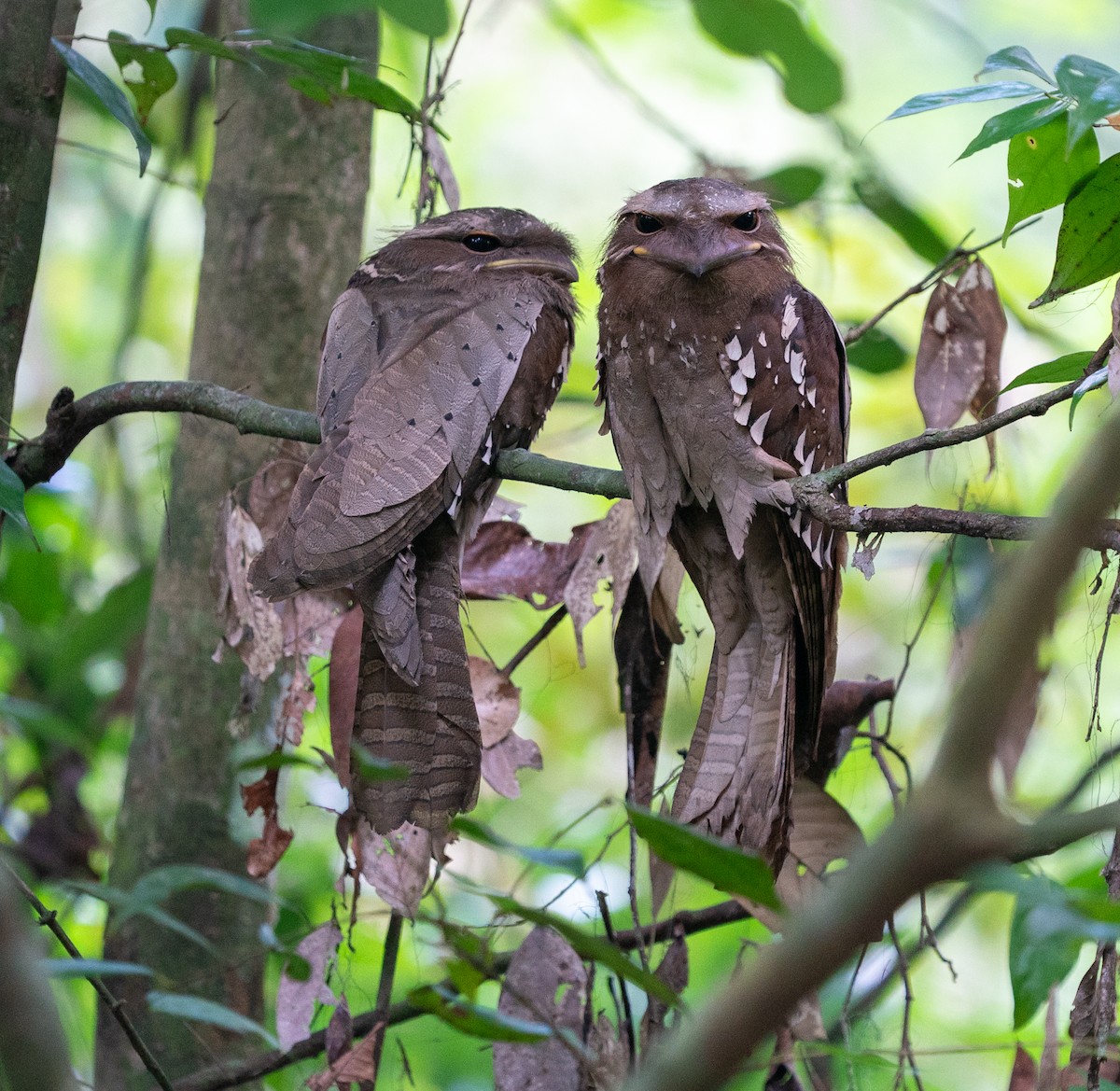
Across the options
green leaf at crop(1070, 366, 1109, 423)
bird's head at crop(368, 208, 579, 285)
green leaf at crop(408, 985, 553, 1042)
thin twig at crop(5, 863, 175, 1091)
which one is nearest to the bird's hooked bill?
bird's head at crop(368, 208, 579, 285)

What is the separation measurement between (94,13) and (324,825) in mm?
2911

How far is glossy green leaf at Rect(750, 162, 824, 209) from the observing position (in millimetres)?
2617

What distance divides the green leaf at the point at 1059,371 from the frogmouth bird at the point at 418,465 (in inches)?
35.4

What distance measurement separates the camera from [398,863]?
1.82 m

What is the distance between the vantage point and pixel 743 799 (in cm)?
179

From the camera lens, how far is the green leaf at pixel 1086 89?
1.22 metres

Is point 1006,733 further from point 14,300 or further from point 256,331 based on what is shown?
point 14,300

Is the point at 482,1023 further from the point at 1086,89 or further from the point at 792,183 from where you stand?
the point at 792,183

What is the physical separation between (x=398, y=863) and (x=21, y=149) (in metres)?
1.22

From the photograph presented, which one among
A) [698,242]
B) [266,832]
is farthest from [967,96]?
[266,832]

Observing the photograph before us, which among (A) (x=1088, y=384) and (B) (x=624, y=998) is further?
(B) (x=624, y=998)

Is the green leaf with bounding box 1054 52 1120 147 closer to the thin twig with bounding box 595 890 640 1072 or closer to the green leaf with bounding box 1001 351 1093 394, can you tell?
the green leaf with bounding box 1001 351 1093 394

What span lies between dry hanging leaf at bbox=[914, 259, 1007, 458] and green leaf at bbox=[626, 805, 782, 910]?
48.6 inches

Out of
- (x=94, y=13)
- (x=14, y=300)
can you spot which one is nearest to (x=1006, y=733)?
(x=14, y=300)
